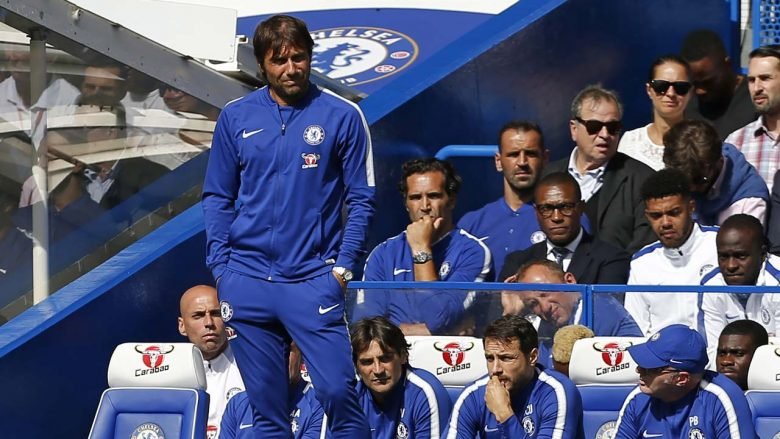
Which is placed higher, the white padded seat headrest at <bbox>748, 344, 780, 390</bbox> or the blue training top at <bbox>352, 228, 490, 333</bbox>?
the blue training top at <bbox>352, 228, 490, 333</bbox>

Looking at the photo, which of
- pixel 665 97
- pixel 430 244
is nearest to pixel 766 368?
pixel 430 244

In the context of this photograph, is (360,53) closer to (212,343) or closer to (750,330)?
(212,343)

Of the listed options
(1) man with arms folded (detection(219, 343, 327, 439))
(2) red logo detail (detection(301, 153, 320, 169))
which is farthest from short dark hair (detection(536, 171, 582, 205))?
(2) red logo detail (detection(301, 153, 320, 169))

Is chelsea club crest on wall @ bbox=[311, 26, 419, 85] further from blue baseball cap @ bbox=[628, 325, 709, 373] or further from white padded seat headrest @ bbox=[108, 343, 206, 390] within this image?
blue baseball cap @ bbox=[628, 325, 709, 373]

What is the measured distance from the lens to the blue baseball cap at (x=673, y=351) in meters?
7.04

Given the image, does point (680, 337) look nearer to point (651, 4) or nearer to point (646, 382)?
point (646, 382)

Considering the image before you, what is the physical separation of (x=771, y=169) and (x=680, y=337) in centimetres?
258

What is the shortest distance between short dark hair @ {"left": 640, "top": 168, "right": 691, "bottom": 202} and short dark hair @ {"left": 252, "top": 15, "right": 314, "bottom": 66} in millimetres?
2895

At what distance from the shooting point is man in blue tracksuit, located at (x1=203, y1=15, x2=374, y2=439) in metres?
6.17

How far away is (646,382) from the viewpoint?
7.20 m

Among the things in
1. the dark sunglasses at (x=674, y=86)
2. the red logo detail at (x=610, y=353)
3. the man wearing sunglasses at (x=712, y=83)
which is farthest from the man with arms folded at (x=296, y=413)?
the man wearing sunglasses at (x=712, y=83)

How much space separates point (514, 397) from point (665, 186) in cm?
166

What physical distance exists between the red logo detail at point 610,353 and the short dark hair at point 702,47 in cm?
313

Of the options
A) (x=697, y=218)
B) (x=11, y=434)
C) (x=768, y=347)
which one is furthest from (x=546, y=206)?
(x=11, y=434)
